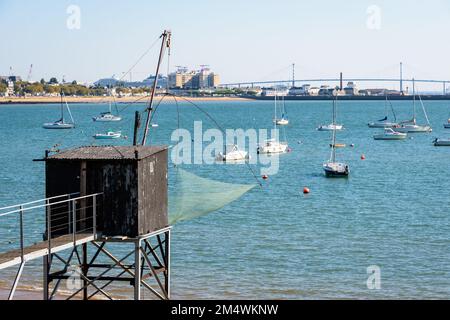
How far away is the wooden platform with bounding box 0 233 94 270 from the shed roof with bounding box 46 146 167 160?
207 cm

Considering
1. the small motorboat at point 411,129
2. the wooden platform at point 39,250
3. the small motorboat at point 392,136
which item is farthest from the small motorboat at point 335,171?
the small motorboat at point 411,129

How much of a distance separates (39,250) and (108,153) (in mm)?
3528

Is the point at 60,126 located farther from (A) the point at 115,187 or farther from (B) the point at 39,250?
(B) the point at 39,250

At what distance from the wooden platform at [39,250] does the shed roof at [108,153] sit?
207 centimetres

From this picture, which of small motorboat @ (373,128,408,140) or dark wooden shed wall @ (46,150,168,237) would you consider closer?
dark wooden shed wall @ (46,150,168,237)

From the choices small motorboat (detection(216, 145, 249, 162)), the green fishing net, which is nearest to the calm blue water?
the green fishing net

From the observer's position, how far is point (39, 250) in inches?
840

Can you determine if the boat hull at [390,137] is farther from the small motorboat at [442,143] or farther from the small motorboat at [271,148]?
the small motorboat at [271,148]

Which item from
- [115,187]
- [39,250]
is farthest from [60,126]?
[39,250]

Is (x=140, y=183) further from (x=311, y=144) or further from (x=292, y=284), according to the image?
(x=311, y=144)

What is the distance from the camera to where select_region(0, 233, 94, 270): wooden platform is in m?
20.3

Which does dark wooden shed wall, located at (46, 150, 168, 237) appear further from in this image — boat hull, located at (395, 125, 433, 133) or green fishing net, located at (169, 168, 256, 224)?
boat hull, located at (395, 125, 433, 133)

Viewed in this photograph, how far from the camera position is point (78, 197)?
22844 mm
